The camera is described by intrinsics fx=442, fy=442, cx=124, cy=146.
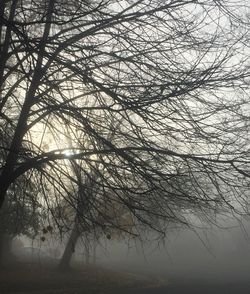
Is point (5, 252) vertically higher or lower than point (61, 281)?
higher

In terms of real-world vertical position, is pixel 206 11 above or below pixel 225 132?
above

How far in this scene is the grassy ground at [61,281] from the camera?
20766mm

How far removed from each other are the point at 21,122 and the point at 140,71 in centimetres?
228

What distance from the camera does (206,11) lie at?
7.09 meters

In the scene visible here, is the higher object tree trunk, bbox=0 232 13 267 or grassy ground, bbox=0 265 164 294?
tree trunk, bbox=0 232 13 267

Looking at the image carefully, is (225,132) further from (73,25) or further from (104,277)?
(104,277)

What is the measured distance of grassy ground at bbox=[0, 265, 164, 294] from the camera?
68.1ft

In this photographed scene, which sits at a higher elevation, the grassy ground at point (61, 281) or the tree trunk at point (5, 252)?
the tree trunk at point (5, 252)

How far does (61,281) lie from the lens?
2386cm

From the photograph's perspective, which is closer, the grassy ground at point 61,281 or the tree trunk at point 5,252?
the grassy ground at point 61,281

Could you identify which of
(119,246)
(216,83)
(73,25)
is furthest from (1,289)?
(119,246)

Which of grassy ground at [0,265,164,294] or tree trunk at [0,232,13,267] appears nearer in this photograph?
grassy ground at [0,265,164,294]

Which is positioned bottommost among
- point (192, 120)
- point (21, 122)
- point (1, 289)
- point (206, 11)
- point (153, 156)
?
point (1, 289)

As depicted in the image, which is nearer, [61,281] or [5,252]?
[61,281]
